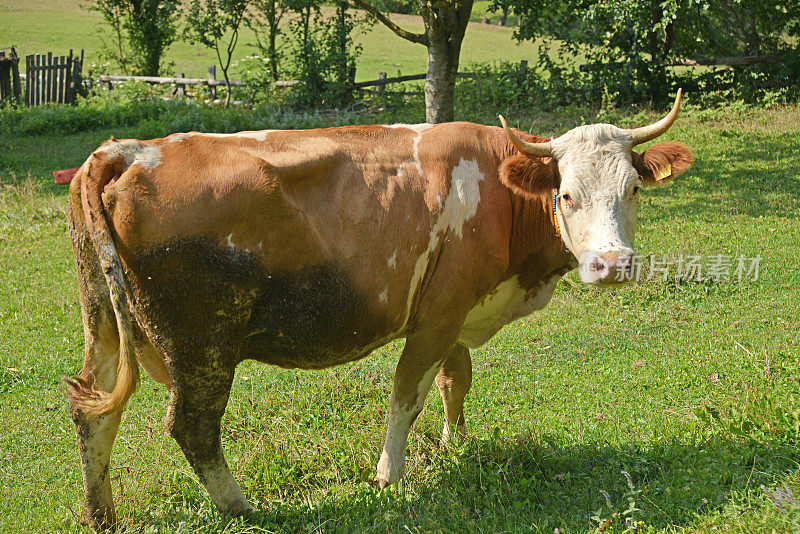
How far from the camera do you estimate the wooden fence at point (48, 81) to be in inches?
941

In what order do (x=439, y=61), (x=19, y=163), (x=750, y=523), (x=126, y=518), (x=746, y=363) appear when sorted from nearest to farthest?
(x=750, y=523) < (x=126, y=518) < (x=746, y=363) < (x=439, y=61) < (x=19, y=163)

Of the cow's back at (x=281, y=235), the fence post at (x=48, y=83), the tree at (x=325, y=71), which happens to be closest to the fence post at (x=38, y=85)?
the fence post at (x=48, y=83)

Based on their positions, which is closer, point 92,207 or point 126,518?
point 92,207

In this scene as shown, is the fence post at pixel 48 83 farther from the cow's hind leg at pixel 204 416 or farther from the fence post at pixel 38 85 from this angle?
the cow's hind leg at pixel 204 416

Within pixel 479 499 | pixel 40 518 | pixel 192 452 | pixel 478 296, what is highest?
pixel 478 296

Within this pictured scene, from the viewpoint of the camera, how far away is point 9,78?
23.9 metres

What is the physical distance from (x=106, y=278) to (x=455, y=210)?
2.14 m

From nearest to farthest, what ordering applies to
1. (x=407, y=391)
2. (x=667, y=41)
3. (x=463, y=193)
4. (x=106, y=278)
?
(x=106, y=278), (x=463, y=193), (x=407, y=391), (x=667, y=41)

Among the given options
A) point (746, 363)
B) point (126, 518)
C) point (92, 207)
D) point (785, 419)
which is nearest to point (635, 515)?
point (785, 419)

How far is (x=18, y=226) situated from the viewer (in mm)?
11469

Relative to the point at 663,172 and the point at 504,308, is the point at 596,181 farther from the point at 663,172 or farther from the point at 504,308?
the point at 504,308

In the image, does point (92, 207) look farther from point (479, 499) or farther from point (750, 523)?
point (750, 523)

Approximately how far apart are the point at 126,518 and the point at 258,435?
116cm

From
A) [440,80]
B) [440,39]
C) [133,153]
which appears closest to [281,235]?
[133,153]
